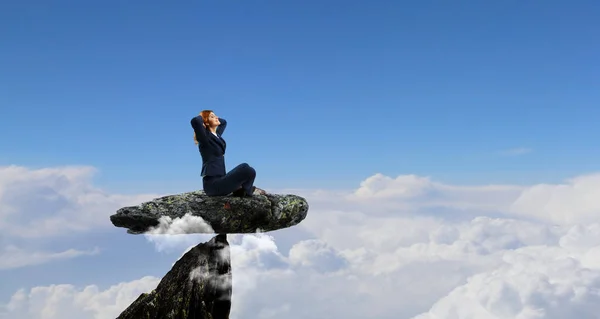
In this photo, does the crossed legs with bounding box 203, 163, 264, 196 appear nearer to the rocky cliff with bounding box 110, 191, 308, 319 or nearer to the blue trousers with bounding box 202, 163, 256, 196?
the blue trousers with bounding box 202, 163, 256, 196

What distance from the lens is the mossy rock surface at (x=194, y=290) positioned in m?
13.5

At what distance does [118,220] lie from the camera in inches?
505

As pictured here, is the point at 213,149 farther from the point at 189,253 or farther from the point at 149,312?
the point at 149,312

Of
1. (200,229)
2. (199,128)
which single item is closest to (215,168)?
(199,128)

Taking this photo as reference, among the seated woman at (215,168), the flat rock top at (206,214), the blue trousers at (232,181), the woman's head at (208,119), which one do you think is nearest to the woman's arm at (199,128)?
the seated woman at (215,168)

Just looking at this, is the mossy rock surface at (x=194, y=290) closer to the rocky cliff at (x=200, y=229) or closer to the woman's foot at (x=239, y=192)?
the rocky cliff at (x=200, y=229)

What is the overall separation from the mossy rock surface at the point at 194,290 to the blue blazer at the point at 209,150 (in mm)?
1495

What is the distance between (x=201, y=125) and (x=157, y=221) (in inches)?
86.4

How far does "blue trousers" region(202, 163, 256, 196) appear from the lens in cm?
1338

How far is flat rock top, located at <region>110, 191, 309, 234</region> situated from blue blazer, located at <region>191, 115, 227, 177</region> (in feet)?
1.90

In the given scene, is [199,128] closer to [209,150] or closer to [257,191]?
[209,150]

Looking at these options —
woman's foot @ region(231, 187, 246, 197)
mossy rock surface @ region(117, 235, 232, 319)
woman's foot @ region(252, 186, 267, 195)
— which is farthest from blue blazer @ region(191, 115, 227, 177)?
mossy rock surface @ region(117, 235, 232, 319)

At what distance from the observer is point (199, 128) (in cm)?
1352

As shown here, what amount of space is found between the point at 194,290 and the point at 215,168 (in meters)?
2.61
